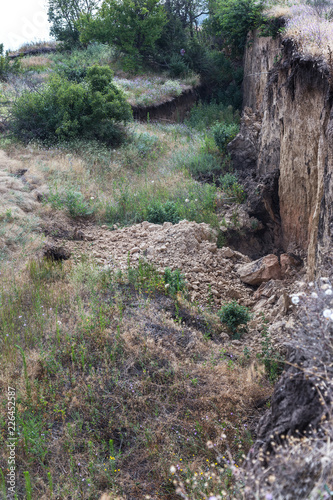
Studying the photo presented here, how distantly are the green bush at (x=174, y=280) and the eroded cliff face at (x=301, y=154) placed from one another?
155 centimetres

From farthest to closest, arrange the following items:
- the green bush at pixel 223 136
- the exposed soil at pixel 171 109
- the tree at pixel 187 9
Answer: the tree at pixel 187 9 → the exposed soil at pixel 171 109 → the green bush at pixel 223 136

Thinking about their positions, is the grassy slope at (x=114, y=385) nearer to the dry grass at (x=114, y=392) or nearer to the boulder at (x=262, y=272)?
the dry grass at (x=114, y=392)

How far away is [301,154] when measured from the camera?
5395 millimetres

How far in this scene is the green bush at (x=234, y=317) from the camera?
434 centimetres

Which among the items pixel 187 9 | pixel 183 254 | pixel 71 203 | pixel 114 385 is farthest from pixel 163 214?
pixel 187 9

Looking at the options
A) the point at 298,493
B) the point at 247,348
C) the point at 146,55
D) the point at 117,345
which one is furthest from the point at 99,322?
the point at 146,55

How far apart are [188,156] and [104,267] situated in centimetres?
556

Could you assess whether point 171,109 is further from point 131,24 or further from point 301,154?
point 301,154

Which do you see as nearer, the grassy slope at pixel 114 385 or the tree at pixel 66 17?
the grassy slope at pixel 114 385

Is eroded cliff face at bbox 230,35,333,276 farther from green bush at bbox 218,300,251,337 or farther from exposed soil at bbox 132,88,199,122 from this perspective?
exposed soil at bbox 132,88,199,122

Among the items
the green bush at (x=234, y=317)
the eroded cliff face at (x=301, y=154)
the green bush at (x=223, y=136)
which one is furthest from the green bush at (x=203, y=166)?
the green bush at (x=234, y=317)

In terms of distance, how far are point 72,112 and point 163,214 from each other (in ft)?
17.4


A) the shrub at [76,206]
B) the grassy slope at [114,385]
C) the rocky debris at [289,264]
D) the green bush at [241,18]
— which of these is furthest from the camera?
the green bush at [241,18]

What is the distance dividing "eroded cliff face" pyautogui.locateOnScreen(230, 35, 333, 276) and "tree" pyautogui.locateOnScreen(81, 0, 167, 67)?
12977 mm
